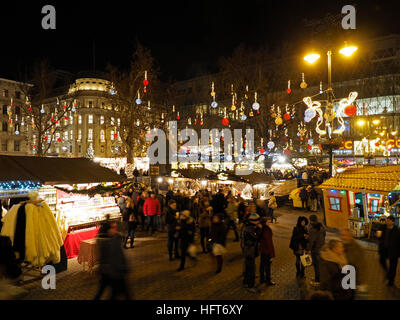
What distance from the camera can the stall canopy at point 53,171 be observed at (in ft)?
25.2

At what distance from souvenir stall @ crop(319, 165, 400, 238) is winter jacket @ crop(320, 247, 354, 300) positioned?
5.73 metres

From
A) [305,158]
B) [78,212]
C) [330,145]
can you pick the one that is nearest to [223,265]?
[78,212]

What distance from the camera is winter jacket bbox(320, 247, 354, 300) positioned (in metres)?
4.45

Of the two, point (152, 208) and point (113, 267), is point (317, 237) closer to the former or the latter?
point (113, 267)

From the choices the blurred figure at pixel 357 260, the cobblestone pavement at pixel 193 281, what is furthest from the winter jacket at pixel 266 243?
the blurred figure at pixel 357 260

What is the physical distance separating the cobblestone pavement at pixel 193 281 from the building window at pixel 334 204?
297cm

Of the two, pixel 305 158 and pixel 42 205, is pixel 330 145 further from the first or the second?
pixel 305 158

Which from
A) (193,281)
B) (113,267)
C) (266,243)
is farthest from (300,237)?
(113,267)

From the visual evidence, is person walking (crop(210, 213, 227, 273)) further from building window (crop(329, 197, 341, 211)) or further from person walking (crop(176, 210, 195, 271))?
building window (crop(329, 197, 341, 211))

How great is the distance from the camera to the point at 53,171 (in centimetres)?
855

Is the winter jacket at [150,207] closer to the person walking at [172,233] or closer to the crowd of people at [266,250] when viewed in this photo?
the crowd of people at [266,250]

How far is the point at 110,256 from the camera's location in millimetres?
5109

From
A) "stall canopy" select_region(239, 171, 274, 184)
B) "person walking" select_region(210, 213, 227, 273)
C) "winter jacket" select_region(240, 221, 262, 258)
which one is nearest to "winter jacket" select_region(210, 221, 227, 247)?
"person walking" select_region(210, 213, 227, 273)
